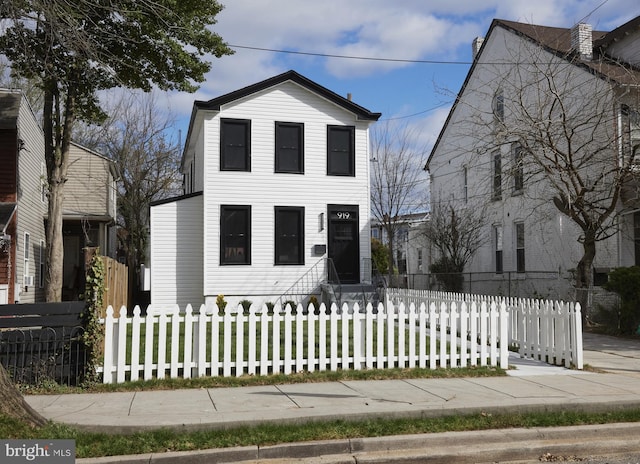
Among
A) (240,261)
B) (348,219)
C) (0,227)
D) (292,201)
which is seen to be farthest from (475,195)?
(0,227)

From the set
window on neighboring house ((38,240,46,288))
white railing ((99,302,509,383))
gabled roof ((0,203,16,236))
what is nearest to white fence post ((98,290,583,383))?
white railing ((99,302,509,383))

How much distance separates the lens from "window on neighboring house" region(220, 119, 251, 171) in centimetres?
1955

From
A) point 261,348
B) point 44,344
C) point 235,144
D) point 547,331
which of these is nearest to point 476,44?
point 235,144

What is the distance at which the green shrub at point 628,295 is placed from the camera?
46.6 ft

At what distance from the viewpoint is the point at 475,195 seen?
2608cm

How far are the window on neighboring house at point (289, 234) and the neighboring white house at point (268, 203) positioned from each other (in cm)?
3

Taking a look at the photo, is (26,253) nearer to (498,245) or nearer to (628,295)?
(628,295)

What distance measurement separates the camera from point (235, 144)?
19.7m

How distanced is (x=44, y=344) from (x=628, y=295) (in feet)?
42.5

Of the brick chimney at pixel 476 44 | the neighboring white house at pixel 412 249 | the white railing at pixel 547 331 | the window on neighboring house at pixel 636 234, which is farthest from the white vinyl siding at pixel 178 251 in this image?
the brick chimney at pixel 476 44

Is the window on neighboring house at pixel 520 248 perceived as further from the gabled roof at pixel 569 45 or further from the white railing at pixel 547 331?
the white railing at pixel 547 331

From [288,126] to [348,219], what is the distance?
3.81 meters

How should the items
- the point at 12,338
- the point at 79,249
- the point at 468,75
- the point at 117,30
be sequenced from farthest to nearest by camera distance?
the point at 468,75 < the point at 79,249 < the point at 117,30 < the point at 12,338

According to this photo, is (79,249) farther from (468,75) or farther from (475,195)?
(468,75)
